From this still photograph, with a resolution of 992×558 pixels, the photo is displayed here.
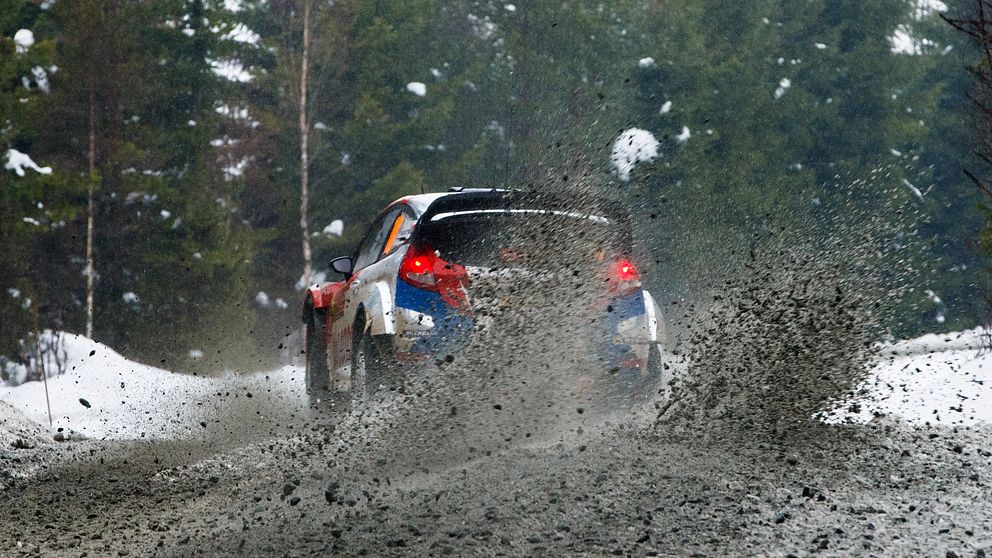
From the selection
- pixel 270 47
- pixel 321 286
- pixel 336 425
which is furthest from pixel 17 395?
pixel 270 47

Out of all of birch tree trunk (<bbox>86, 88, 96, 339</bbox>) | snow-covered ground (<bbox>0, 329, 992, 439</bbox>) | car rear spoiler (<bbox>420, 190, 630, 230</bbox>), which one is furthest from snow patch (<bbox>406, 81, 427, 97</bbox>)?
car rear spoiler (<bbox>420, 190, 630, 230</bbox>)

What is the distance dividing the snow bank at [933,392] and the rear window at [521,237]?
215 cm

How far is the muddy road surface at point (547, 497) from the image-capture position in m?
5.07

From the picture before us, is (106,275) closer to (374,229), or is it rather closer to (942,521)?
(374,229)

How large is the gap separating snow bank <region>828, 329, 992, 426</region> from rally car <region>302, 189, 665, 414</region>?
5.81ft

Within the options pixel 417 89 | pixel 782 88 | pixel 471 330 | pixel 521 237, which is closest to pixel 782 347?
pixel 521 237

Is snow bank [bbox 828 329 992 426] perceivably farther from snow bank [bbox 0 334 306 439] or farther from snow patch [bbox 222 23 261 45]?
snow patch [bbox 222 23 261 45]

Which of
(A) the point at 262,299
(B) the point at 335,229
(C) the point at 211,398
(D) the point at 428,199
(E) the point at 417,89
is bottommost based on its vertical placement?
(C) the point at 211,398

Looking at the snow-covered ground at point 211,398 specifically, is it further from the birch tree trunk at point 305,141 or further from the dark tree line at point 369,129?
the birch tree trunk at point 305,141

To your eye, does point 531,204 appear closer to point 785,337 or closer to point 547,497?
point 785,337

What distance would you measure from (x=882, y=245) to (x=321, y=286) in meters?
4.93

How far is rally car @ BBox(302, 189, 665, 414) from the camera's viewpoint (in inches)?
304

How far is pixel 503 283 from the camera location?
7.72 meters

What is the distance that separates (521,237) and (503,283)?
40 centimetres
